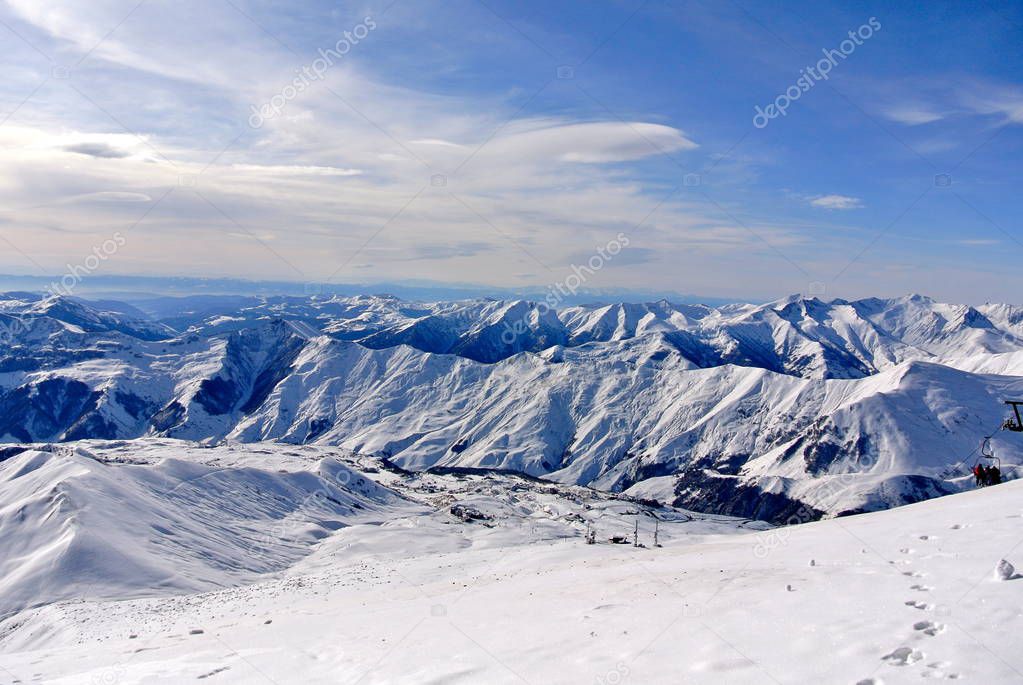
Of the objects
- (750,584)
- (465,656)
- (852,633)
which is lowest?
(465,656)

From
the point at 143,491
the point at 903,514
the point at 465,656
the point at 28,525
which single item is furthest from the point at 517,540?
the point at 465,656

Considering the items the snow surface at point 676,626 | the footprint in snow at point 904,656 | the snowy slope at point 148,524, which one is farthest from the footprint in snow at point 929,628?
the snowy slope at point 148,524

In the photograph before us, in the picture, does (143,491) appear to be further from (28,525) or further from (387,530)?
(387,530)

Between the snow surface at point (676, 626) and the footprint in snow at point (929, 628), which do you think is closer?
the snow surface at point (676, 626)

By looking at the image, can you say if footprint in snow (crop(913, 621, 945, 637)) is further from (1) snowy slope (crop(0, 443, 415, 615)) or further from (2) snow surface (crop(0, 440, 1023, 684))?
(1) snowy slope (crop(0, 443, 415, 615))

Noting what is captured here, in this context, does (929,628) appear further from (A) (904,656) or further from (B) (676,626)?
(B) (676,626)

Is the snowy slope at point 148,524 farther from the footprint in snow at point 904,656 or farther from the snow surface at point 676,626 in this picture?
the footprint in snow at point 904,656

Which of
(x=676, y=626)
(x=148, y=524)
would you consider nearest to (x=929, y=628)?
(x=676, y=626)
